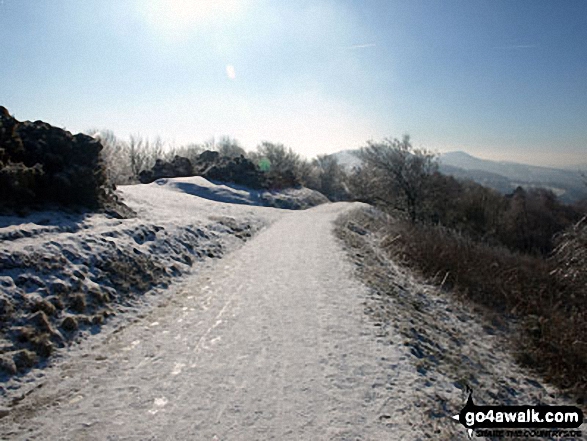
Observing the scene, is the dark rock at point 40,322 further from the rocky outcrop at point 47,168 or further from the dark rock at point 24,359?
the rocky outcrop at point 47,168

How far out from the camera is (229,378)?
427 cm

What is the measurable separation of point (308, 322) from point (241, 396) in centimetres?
235

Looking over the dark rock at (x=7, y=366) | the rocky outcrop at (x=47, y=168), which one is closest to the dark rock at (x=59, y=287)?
the dark rock at (x=7, y=366)

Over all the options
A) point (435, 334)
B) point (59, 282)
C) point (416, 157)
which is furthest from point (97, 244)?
point (416, 157)

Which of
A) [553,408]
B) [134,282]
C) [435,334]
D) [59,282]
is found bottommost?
[553,408]

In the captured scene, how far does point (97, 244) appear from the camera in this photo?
7.59m

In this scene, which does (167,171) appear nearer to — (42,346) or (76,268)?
(76,268)

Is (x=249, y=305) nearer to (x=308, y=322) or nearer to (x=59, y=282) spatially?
(x=308, y=322)

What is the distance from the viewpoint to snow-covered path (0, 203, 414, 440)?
3.42 m

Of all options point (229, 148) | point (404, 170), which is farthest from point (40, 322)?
point (229, 148)

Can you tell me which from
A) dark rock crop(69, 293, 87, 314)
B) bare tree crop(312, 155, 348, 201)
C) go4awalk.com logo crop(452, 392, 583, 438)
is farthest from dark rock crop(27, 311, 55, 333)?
bare tree crop(312, 155, 348, 201)

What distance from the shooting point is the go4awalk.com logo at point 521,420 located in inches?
156

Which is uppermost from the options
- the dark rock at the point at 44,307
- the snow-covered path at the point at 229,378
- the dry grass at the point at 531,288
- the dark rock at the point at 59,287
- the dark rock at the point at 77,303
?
the dark rock at the point at 59,287

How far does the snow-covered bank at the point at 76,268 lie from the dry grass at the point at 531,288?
7.87 m
